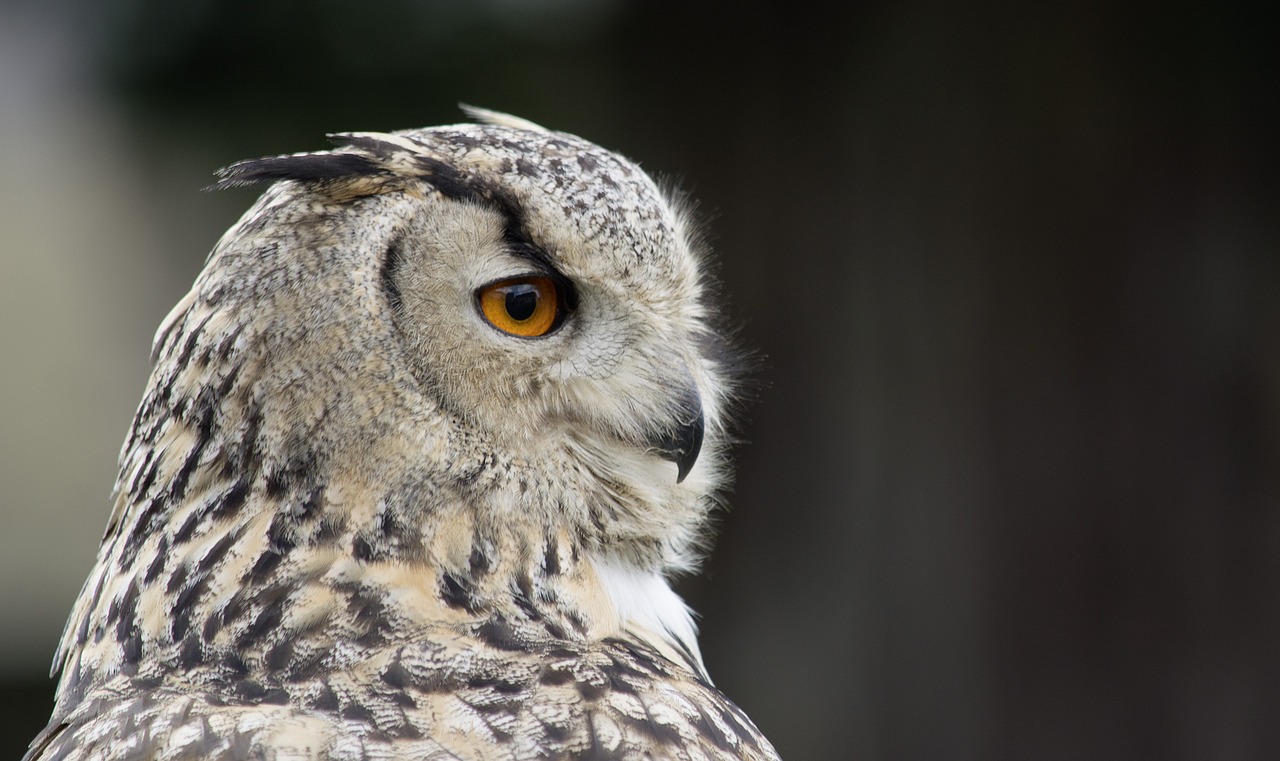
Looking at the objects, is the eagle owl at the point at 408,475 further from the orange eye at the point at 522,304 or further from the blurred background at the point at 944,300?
the blurred background at the point at 944,300

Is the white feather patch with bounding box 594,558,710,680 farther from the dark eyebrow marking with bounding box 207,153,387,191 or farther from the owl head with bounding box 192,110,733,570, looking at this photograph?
the dark eyebrow marking with bounding box 207,153,387,191

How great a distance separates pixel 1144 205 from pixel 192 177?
3879mm

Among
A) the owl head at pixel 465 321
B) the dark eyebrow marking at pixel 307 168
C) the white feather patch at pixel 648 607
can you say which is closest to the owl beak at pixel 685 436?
the owl head at pixel 465 321

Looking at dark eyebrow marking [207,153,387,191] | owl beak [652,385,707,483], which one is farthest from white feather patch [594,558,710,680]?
dark eyebrow marking [207,153,387,191]

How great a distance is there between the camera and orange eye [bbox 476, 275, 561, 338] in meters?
1.62

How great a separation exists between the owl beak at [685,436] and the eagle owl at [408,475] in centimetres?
4

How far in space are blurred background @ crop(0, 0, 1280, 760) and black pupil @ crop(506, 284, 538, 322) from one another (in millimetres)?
1687

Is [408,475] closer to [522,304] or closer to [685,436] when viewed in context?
[522,304]

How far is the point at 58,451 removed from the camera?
658 cm

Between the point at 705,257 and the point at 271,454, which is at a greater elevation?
the point at 705,257

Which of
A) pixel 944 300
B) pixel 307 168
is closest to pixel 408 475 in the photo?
pixel 307 168

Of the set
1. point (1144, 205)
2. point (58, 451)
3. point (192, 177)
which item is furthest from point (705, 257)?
point (58, 451)

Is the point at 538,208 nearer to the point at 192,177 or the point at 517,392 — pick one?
the point at 517,392

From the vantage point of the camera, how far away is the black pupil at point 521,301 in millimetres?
1631
